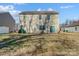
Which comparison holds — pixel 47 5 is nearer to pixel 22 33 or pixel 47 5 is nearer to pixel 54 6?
pixel 54 6

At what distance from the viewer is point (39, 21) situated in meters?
3.72

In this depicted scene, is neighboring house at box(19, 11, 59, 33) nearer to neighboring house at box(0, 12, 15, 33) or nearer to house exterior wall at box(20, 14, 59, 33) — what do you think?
house exterior wall at box(20, 14, 59, 33)

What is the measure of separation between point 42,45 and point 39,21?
291mm

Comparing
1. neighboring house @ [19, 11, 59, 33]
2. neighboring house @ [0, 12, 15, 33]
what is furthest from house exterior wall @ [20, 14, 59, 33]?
neighboring house @ [0, 12, 15, 33]

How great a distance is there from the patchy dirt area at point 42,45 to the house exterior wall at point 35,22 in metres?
0.09

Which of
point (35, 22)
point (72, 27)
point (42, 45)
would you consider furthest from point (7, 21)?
point (72, 27)

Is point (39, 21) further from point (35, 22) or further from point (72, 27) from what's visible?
point (72, 27)

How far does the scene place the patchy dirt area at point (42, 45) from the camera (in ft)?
12.1

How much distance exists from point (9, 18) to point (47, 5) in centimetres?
49

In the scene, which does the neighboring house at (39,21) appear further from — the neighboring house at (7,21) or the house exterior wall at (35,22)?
the neighboring house at (7,21)

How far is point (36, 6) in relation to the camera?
3.69m

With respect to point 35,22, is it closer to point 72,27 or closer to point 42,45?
point 42,45

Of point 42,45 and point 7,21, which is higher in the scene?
point 7,21

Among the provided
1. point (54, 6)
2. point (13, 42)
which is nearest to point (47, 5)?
point (54, 6)
